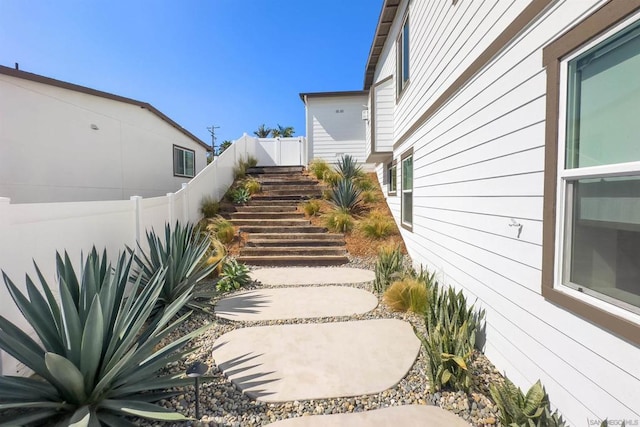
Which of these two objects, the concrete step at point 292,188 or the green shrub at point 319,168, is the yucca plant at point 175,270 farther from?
the green shrub at point 319,168

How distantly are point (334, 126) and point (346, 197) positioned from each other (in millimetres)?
5734

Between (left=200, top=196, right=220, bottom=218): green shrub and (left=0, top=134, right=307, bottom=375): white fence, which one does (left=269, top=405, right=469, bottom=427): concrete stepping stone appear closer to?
(left=0, top=134, right=307, bottom=375): white fence

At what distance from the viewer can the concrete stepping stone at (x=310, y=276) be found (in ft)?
17.0

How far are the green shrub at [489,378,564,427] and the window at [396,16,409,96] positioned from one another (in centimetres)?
588

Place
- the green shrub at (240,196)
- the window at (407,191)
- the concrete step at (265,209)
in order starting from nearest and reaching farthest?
the window at (407,191), the concrete step at (265,209), the green shrub at (240,196)

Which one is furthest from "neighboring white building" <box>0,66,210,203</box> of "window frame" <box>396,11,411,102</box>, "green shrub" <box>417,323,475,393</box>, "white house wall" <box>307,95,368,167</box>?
"green shrub" <box>417,323,475,393</box>

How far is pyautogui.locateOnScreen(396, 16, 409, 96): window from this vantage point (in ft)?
20.8

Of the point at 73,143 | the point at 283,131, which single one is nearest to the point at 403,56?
the point at 73,143

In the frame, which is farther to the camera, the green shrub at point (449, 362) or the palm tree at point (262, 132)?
the palm tree at point (262, 132)

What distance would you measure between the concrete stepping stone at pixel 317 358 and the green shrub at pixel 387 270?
41.7 inches

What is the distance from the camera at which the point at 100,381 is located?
6.05 feet

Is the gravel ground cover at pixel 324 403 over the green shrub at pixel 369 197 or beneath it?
beneath

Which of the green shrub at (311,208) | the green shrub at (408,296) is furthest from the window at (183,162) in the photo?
the green shrub at (408,296)

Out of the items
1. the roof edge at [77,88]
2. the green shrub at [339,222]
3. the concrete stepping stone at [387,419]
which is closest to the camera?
the concrete stepping stone at [387,419]
